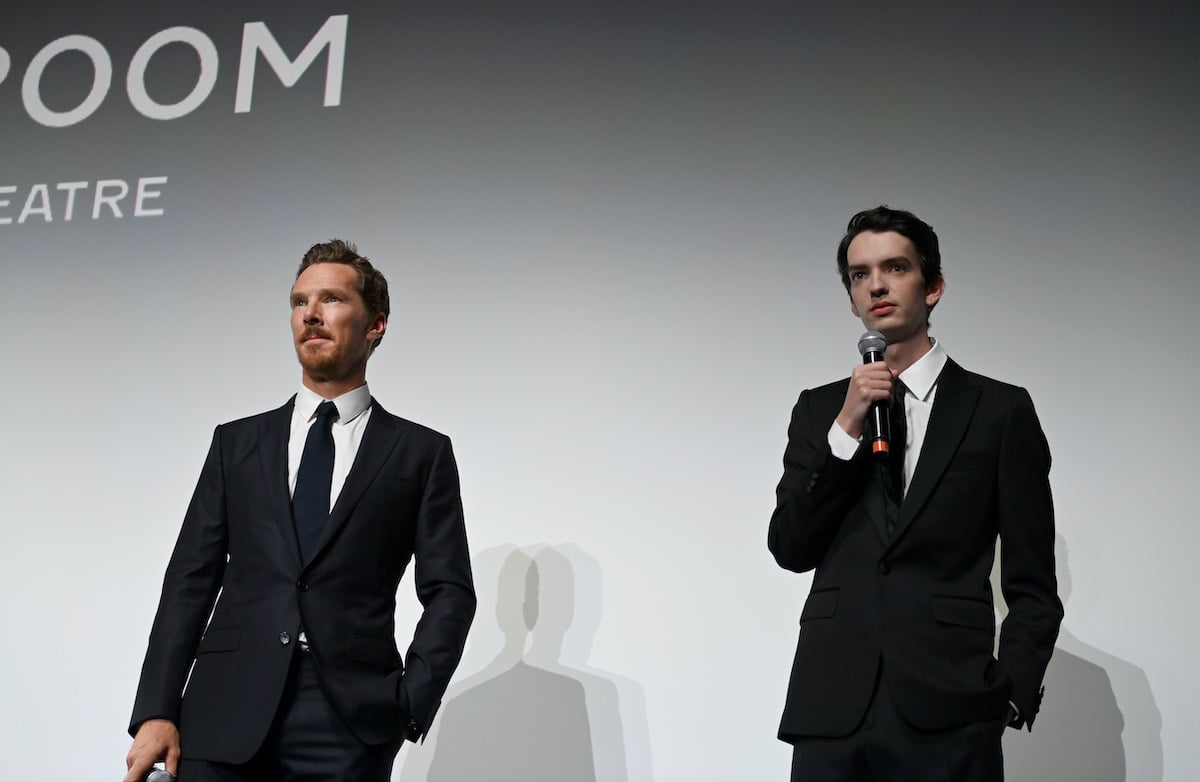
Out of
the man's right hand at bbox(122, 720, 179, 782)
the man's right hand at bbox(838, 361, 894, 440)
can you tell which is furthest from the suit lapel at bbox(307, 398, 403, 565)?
the man's right hand at bbox(838, 361, 894, 440)

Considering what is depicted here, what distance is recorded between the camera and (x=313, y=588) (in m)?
2.26

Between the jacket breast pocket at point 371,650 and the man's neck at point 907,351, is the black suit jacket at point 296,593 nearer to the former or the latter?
the jacket breast pocket at point 371,650

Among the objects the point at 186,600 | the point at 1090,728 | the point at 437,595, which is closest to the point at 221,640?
the point at 186,600

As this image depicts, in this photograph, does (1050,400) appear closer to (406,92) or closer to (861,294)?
(861,294)

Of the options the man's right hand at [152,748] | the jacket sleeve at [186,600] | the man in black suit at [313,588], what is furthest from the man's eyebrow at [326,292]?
the man's right hand at [152,748]

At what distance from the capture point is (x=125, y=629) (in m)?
3.49

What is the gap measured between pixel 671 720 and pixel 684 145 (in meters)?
1.54

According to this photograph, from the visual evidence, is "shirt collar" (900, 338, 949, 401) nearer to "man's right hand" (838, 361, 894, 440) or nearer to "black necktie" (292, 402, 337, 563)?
"man's right hand" (838, 361, 894, 440)

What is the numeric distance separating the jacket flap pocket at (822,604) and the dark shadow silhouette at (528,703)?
1.13 meters

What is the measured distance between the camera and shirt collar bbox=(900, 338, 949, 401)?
7.59 ft

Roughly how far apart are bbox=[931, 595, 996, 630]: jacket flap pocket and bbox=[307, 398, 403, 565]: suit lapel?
1.04 m

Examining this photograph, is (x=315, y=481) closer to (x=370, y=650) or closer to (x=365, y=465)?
(x=365, y=465)

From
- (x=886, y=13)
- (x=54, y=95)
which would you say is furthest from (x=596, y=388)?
(x=54, y=95)

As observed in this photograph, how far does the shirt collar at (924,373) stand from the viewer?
2.31 m
